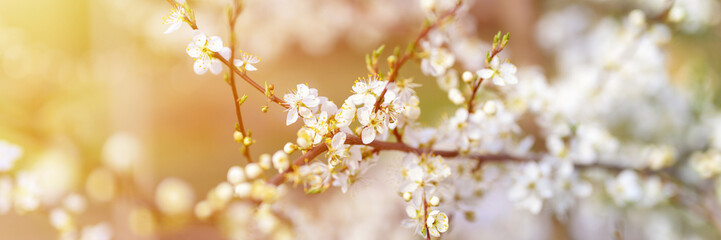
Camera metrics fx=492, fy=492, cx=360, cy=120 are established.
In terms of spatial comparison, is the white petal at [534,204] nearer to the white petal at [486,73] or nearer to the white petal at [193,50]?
the white petal at [486,73]

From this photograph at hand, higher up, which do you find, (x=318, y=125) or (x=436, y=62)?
(x=436, y=62)

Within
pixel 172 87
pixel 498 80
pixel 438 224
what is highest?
pixel 172 87

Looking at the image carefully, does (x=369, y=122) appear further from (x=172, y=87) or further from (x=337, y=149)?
(x=172, y=87)

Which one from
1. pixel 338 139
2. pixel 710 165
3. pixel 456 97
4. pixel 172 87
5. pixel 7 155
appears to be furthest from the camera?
pixel 172 87

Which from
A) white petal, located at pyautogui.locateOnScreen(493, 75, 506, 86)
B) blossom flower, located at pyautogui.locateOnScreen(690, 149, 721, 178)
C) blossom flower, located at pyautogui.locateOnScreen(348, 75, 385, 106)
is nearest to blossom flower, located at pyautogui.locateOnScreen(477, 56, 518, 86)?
white petal, located at pyautogui.locateOnScreen(493, 75, 506, 86)

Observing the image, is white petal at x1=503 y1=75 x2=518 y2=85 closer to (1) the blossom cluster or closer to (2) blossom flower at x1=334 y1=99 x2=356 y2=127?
(1) the blossom cluster

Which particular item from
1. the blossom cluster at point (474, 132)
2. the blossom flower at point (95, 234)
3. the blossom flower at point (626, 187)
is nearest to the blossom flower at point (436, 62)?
the blossom cluster at point (474, 132)

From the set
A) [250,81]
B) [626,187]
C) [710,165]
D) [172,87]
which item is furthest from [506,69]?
[172,87]

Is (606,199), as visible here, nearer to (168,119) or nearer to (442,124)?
(442,124)

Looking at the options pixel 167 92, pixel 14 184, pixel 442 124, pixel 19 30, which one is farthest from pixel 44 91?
pixel 442 124
